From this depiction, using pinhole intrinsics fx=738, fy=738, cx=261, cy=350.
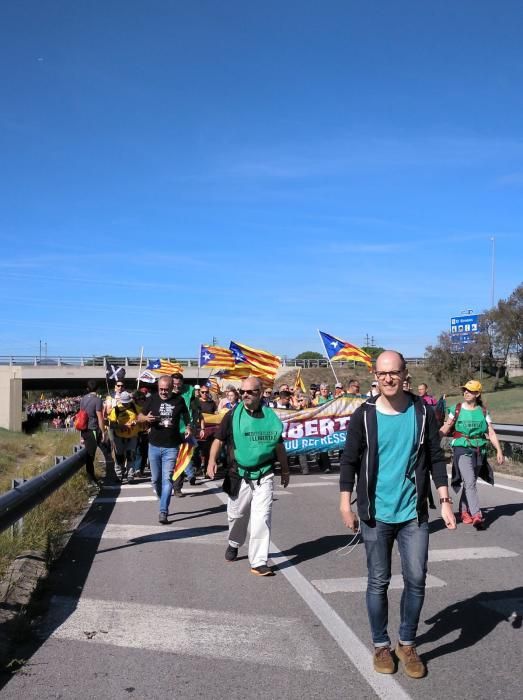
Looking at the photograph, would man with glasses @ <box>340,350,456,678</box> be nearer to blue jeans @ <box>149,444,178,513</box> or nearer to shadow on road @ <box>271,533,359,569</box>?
shadow on road @ <box>271,533,359,569</box>

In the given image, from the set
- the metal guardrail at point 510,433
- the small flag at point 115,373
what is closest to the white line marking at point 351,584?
the metal guardrail at point 510,433

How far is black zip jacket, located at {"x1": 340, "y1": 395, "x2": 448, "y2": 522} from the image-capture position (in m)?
4.42

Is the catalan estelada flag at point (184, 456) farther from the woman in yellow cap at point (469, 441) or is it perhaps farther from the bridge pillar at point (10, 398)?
the bridge pillar at point (10, 398)

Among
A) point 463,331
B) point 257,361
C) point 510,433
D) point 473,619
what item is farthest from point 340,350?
point 463,331

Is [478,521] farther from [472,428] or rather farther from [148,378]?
[148,378]

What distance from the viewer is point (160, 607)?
5.75m

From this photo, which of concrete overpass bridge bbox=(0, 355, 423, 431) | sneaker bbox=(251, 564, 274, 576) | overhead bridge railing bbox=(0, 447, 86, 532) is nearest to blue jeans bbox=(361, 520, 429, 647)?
sneaker bbox=(251, 564, 274, 576)

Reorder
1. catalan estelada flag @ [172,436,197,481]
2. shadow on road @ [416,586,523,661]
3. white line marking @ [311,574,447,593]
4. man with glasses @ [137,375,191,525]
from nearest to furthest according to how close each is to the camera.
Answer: shadow on road @ [416,586,523,661] → white line marking @ [311,574,447,593] → man with glasses @ [137,375,191,525] → catalan estelada flag @ [172,436,197,481]

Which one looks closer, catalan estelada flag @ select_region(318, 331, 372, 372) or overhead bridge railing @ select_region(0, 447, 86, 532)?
overhead bridge railing @ select_region(0, 447, 86, 532)

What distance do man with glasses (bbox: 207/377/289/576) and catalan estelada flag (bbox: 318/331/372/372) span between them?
14074 millimetres

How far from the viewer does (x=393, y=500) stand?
14.4 feet

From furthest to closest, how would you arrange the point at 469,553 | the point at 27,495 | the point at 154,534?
the point at 154,534, the point at 469,553, the point at 27,495

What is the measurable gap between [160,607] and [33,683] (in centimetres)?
159

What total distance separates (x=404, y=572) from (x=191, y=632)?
1.63 metres
